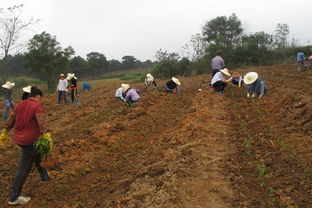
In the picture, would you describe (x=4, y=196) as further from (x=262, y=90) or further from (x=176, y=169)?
(x=262, y=90)

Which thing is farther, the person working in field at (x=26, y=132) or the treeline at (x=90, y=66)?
the treeline at (x=90, y=66)

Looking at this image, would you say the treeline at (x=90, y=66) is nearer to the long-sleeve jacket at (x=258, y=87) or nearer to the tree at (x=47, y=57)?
the tree at (x=47, y=57)

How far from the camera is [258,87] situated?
1084 cm

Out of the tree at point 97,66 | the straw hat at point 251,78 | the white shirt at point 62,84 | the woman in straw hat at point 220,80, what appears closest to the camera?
the straw hat at point 251,78

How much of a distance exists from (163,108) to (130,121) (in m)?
2.09

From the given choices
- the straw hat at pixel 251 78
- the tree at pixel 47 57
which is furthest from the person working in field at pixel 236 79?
the tree at pixel 47 57

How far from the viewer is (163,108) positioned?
35.5ft

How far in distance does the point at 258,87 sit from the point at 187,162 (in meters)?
6.73

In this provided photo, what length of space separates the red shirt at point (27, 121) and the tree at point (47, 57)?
68.6ft

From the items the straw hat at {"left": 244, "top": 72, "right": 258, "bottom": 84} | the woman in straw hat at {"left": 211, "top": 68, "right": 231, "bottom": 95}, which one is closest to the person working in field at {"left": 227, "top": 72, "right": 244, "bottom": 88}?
the woman in straw hat at {"left": 211, "top": 68, "right": 231, "bottom": 95}

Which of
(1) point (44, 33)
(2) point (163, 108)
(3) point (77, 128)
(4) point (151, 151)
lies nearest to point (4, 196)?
(4) point (151, 151)

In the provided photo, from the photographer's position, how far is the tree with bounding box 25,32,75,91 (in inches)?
993

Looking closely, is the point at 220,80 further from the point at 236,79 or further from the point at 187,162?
the point at 187,162

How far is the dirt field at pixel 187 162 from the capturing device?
413cm
